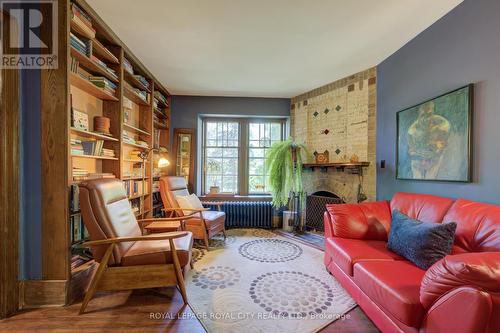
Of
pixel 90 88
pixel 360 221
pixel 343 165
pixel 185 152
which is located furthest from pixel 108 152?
pixel 343 165

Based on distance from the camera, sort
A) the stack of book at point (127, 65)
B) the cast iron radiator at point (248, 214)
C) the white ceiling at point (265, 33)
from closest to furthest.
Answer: the white ceiling at point (265, 33), the stack of book at point (127, 65), the cast iron radiator at point (248, 214)

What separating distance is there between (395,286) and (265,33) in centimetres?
234

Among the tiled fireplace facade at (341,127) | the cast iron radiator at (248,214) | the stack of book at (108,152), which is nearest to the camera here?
the stack of book at (108,152)

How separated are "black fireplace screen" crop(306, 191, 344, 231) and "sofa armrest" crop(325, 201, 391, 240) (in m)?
1.18

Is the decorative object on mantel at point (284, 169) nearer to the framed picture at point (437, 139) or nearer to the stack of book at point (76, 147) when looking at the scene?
the framed picture at point (437, 139)

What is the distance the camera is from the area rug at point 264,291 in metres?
1.58

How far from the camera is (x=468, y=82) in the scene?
Result: 5.90ft

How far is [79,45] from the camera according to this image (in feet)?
6.25

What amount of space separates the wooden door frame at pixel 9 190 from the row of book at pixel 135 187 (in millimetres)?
1086

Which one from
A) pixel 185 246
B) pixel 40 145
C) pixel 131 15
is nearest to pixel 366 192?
pixel 185 246

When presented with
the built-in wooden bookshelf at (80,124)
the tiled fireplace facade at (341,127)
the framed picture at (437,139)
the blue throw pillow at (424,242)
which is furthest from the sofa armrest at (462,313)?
the built-in wooden bookshelf at (80,124)

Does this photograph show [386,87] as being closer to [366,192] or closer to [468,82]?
[468,82]
